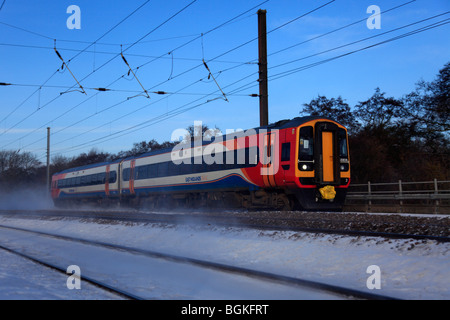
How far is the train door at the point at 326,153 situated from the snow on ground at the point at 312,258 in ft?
18.3

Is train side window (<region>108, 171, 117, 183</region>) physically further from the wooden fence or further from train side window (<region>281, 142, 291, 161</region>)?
train side window (<region>281, 142, 291, 161</region>)

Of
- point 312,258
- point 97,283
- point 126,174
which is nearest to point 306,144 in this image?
point 312,258

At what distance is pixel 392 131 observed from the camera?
33.8 meters

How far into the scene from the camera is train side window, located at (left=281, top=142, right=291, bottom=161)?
1717 centimetres

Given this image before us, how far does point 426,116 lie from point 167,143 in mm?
41151

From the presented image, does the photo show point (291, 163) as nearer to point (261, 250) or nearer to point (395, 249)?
point (261, 250)

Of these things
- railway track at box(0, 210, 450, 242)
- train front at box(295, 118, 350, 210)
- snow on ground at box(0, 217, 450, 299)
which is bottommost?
snow on ground at box(0, 217, 450, 299)

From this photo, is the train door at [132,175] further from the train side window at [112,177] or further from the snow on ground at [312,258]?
the snow on ground at [312,258]

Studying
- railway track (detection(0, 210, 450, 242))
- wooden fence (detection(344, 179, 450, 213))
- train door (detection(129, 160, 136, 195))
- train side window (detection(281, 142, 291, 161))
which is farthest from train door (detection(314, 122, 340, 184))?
train door (detection(129, 160, 136, 195))

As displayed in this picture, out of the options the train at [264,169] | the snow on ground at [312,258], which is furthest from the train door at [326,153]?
the snow on ground at [312,258]

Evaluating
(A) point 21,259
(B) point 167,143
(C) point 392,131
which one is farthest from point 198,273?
(B) point 167,143

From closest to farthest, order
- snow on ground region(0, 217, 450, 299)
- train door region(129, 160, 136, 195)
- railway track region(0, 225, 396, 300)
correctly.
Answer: railway track region(0, 225, 396, 300) < snow on ground region(0, 217, 450, 299) < train door region(129, 160, 136, 195)

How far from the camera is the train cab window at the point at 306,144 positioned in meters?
17.2

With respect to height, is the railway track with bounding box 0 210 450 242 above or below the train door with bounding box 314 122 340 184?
below
